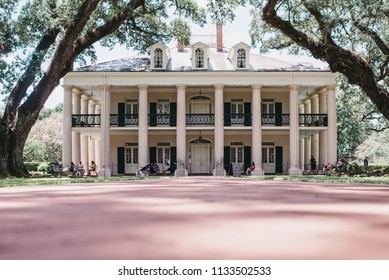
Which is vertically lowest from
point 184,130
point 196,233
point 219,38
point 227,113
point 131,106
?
point 196,233

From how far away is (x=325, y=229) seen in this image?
4.46m

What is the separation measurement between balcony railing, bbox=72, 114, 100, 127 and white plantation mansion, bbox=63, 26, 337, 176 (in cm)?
7

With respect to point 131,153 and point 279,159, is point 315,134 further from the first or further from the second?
point 131,153

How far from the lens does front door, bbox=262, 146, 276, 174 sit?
33397 millimetres

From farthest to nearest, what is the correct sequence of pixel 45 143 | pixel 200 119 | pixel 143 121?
pixel 45 143 → pixel 200 119 → pixel 143 121

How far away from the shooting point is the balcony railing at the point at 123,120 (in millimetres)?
32250

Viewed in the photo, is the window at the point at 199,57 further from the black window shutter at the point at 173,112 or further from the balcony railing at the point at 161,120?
the balcony railing at the point at 161,120

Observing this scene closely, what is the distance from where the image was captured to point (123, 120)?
32469 millimetres

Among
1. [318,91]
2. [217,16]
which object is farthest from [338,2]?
[318,91]

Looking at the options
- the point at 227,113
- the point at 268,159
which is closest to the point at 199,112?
the point at 227,113

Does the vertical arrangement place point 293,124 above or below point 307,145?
above

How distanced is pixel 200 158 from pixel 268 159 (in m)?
4.79

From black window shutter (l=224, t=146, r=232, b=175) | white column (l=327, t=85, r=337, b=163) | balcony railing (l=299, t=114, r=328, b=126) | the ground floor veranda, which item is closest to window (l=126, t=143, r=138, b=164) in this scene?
the ground floor veranda

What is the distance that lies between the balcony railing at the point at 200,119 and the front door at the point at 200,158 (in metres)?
2.07
